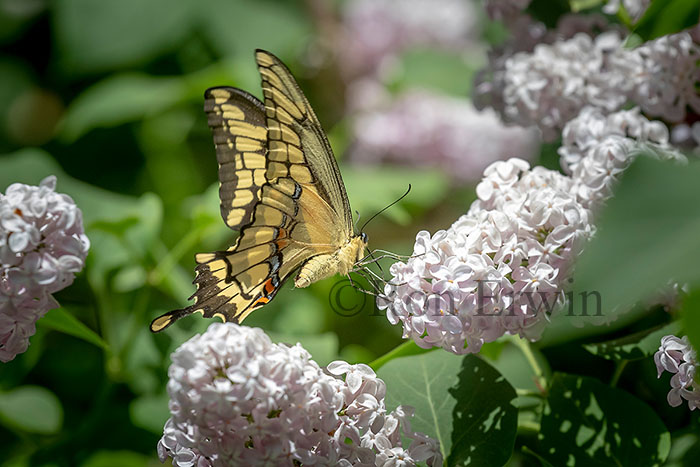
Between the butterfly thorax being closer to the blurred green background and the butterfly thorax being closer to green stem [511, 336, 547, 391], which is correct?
the blurred green background

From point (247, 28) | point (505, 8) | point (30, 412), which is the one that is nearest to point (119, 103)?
point (247, 28)

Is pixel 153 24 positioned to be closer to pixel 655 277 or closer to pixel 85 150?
pixel 85 150

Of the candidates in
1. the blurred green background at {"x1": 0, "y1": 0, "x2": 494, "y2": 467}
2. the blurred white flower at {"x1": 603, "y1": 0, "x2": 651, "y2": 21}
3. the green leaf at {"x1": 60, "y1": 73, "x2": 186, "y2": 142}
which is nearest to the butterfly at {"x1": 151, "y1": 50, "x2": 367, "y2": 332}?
the blurred green background at {"x1": 0, "y1": 0, "x2": 494, "y2": 467}

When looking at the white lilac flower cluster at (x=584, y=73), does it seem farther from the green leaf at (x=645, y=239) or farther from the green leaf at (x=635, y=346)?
the green leaf at (x=645, y=239)

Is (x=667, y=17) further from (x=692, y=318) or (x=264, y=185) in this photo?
(x=264, y=185)

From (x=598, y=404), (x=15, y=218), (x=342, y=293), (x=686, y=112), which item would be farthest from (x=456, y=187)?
(x=15, y=218)
